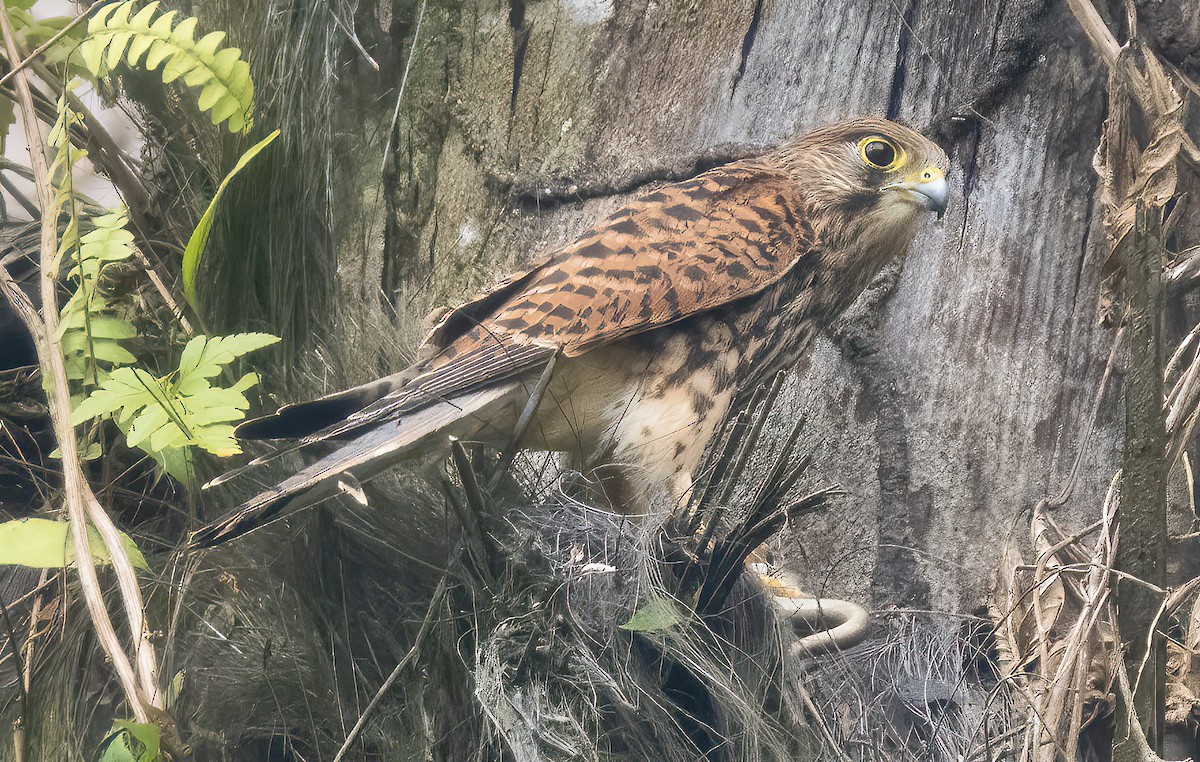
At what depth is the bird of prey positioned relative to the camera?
1.23m

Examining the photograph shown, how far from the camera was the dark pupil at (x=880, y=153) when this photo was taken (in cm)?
150

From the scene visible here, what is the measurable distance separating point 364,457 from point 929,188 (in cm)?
95

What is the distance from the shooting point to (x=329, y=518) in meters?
1.24

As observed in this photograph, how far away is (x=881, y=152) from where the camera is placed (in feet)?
4.94

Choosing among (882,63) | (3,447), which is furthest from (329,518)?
(882,63)

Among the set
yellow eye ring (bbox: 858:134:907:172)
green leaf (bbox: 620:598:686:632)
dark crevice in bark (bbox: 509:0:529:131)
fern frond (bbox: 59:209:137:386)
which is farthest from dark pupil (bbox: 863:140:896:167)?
fern frond (bbox: 59:209:137:386)

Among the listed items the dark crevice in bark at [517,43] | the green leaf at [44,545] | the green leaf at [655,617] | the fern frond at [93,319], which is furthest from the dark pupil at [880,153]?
the green leaf at [44,545]

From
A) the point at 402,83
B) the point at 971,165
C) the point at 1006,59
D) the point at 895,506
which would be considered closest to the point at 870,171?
the point at 971,165

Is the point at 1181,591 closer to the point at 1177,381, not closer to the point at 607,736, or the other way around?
the point at 1177,381

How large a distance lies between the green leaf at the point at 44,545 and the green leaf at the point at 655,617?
2.08 feet

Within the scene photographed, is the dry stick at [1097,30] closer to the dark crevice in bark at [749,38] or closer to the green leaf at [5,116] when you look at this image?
the dark crevice in bark at [749,38]

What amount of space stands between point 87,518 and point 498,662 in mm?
569

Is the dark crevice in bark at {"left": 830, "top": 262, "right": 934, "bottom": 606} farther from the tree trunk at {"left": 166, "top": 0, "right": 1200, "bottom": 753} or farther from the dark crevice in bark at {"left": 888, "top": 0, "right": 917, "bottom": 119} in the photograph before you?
the dark crevice in bark at {"left": 888, "top": 0, "right": 917, "bottom": 119}

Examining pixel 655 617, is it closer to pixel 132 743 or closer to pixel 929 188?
pixel 132 743
